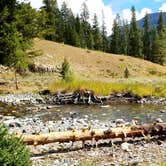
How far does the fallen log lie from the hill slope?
196ft

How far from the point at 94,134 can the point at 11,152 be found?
6.49 metres

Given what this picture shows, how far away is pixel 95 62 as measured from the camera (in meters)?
88.7

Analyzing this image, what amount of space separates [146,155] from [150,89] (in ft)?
76.8

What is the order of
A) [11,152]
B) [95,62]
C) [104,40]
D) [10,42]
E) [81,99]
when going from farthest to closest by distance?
[104,40] → [95,62] → [10,42] → [81,99] → [11,152]

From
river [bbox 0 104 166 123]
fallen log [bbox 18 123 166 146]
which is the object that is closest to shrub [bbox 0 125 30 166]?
fallen log [bbox 18 123 166 146]

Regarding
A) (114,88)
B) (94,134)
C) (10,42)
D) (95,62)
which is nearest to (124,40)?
(95,62)

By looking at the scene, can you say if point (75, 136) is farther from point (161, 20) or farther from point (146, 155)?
point (161, 20)

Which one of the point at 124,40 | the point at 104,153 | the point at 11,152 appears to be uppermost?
the point at 124,40

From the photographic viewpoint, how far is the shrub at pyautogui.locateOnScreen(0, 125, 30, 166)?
904 centimetres

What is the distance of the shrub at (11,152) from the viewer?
356 inches

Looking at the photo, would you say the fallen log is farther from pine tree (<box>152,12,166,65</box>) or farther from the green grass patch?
pine tree (<box>152,12,166,65</box>)

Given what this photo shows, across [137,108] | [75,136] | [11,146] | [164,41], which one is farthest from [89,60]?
[11,146]

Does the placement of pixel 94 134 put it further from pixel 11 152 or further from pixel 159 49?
pixel 159 49

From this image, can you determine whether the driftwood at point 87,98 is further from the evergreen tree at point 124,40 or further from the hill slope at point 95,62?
the evergreen tree at point 124,40
